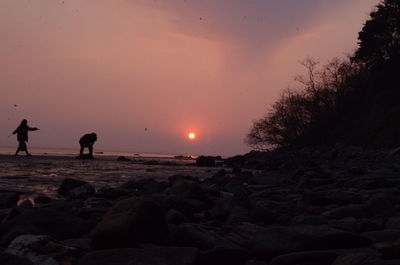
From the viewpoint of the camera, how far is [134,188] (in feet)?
23.6

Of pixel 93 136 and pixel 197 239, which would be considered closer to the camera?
pixel 197 239

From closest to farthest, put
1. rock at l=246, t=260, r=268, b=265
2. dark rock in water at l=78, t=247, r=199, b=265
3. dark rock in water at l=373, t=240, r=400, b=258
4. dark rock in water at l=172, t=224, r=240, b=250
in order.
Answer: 1. dark rock in water at l=78, t=247, r=199, b=265
2. dark rock in water at l=373, t=240, r=400, b=258
3. rock at l=246, t=260, r=268, b=265
4. dark rock in water at l=172, t=224, r=240, b=250

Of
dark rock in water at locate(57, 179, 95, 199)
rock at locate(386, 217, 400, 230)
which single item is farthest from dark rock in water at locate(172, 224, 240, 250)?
dark rock in water at locate(57, 179, 95, 199)

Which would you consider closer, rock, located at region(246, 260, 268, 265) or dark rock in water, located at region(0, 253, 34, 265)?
dark rock in water, located at region(0, 253, 34, 265)

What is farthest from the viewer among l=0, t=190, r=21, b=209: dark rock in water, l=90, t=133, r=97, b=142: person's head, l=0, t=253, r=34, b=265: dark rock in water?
l=90, t=133, r=97, b=142: person's head

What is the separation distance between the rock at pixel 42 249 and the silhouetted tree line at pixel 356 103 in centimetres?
2646

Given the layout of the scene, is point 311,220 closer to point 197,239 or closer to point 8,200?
point 197,239

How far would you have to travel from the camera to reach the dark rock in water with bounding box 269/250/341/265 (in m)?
2.38

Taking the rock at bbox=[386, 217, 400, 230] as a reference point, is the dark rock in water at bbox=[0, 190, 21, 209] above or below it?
below

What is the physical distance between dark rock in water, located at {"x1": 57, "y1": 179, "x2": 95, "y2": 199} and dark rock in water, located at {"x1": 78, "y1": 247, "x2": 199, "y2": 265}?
3813 mm

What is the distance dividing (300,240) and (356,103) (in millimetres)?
37385

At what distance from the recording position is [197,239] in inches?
114

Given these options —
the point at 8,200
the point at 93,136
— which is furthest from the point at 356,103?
the point at 8,200

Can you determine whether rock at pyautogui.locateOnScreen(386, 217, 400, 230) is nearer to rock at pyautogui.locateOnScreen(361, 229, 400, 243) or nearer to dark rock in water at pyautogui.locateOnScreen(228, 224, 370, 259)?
rock at pyautogui.locateOnScreen(361, 229, 400, 243)
